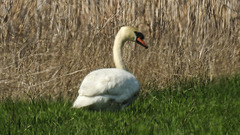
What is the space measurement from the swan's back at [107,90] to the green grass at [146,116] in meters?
0.12

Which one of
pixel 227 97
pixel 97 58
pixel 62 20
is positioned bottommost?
pixel 227 97

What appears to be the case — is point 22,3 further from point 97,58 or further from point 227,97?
point 227,97

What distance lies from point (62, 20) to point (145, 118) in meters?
2.34

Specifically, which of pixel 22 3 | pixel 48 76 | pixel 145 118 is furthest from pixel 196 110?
pixel 22 3

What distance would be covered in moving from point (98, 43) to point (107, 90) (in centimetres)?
160

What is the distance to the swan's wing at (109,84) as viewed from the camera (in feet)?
17.0

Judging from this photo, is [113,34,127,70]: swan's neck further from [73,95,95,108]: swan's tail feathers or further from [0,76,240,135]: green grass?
[73,95,95,108]: swan's tail feathers

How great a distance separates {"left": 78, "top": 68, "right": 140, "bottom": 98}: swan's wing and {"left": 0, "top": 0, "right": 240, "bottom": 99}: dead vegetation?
1.07m

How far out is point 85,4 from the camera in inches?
278

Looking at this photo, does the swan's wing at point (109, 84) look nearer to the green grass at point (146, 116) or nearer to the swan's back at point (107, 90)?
the swan's back at point (107, 90)

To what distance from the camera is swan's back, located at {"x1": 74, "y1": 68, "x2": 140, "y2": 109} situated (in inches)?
203

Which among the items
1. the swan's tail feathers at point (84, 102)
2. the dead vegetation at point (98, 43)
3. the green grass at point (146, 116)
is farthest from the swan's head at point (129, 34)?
the swan's tail feathers at point (84, 102)

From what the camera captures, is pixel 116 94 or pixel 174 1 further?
pixel 174 1

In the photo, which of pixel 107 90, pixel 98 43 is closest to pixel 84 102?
pixel 107 90
